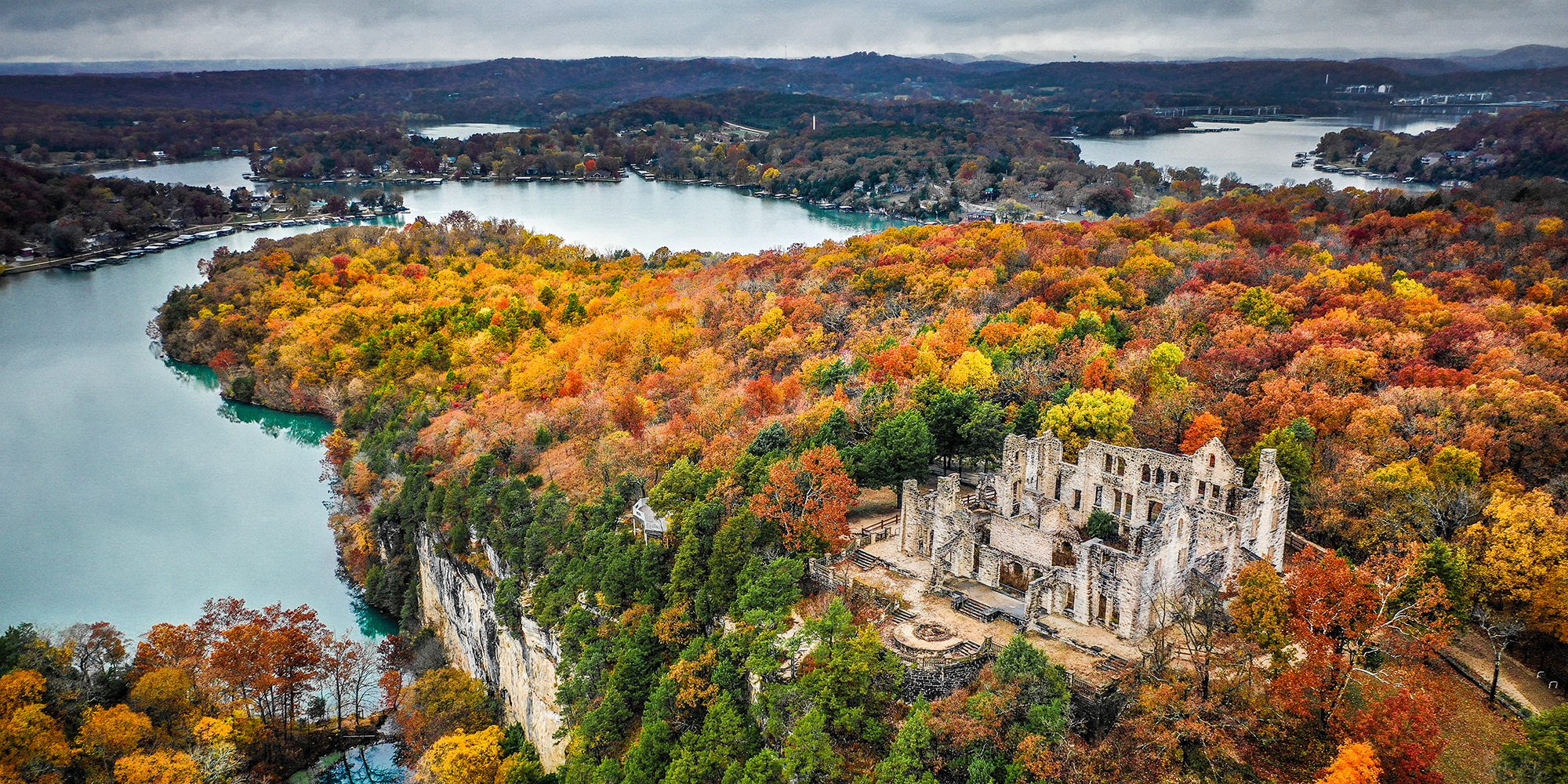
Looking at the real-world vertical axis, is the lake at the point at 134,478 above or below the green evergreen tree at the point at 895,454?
below

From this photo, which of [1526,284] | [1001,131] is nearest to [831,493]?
[1526,284]

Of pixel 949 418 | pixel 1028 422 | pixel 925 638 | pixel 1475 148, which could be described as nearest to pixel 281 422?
pixel 949 418

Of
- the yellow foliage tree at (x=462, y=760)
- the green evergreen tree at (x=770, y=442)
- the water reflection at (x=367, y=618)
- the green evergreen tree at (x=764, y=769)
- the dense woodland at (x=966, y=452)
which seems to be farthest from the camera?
the water reflection at (x=367, y=618)

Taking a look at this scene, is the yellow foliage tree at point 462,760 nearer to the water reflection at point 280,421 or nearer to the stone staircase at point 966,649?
the stone staircase at point 966,649

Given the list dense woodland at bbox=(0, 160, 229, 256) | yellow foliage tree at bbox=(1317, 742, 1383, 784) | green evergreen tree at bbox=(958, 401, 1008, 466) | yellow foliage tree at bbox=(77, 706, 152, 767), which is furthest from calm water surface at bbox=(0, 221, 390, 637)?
yellow foliage tree at bbox=(1317, 742, 1383, 784)

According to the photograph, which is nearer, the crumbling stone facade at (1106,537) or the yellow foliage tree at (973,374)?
the crumbling stone facade at (1106,537)

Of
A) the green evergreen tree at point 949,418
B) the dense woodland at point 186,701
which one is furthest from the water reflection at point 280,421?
the green evergreen tree at point 949,418

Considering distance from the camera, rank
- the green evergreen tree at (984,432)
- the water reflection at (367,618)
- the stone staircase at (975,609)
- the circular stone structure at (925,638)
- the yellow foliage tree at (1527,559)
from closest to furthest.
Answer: the yellow foliage tree at (1527,559) < the circular stone structure at (925,638) < the stone staircase at (975,609) < the green evergreen tree at (984,432) < the water reflection at (367,618)

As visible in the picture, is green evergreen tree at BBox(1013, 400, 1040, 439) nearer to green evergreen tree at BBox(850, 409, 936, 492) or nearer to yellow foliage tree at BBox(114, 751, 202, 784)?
green evergreen tree at BBox(850, 409, 936, 492)
